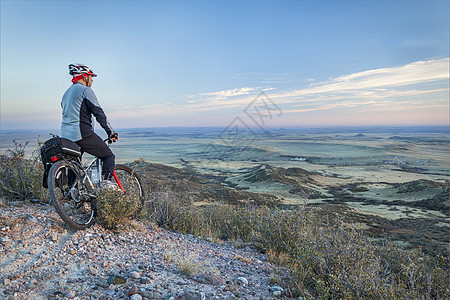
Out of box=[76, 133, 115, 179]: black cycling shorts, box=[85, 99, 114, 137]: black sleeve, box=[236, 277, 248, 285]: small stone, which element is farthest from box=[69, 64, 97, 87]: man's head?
box=[236, 277, 248, 285]: small stone

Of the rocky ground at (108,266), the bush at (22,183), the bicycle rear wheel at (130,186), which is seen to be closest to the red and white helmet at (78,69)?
the bicycle rear wheel at (130,186)

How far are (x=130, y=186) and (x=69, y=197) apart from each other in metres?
1.16

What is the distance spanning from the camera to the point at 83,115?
398 centimetres

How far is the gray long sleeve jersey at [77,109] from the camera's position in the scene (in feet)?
12.8

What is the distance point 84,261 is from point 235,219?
4190 millimetres

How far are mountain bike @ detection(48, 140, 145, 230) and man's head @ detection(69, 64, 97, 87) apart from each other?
1138 millimetres

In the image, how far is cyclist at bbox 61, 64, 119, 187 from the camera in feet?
12.8

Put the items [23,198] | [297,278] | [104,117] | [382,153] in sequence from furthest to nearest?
[382,153] < [23,198] < [104,117] < [297,278]

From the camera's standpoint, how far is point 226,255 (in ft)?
15.1

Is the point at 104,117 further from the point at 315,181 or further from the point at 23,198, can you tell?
the point at 315,181

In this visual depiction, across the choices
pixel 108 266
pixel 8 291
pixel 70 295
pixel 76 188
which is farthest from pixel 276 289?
pixel 76 188

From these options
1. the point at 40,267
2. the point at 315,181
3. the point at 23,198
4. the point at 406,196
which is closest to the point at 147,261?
the point at 40,267

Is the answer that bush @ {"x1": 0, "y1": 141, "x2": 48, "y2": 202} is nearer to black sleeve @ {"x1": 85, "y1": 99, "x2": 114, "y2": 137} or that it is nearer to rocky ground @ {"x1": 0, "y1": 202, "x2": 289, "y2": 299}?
rocky ground @ {"x1": 0, "y1": 202, "x2": 289, "y2": 299}

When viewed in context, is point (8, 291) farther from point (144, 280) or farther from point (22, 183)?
point (22, 183)
